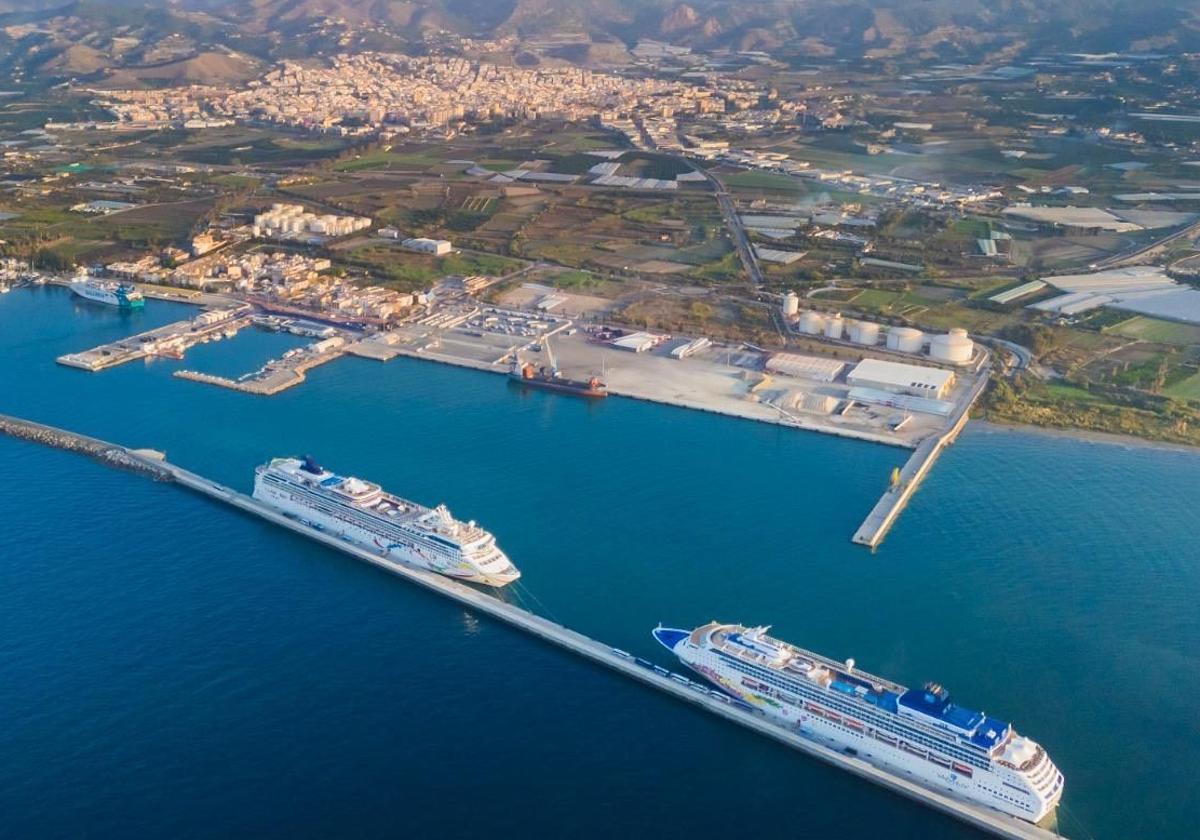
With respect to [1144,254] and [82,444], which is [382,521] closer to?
[82,444]

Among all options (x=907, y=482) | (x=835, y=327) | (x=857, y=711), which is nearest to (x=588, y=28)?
(x=835, y=327)

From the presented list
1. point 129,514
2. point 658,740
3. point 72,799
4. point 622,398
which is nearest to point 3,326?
point 129,514

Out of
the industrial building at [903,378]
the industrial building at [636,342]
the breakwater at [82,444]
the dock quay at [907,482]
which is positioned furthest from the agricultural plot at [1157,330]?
the breakwater at [82,444]

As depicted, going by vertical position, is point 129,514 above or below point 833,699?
below

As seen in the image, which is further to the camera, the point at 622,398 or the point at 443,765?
the point at 622,398

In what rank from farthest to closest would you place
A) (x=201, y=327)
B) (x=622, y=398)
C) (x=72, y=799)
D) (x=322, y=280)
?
(x=322, y=280)
(x=201, y=327)
(x=622, y=398)
(x=72, y=799)

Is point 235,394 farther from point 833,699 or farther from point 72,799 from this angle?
point 833,699

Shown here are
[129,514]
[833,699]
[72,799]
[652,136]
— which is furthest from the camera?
[652,136]
